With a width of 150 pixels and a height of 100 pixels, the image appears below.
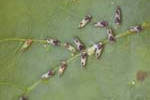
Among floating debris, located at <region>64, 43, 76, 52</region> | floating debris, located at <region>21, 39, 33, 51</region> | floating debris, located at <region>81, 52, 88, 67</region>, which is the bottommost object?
floating debris, located at <region>81, 52, 88, 67</region>


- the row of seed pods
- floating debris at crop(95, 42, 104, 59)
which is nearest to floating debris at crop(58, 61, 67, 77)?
the row of seed pods

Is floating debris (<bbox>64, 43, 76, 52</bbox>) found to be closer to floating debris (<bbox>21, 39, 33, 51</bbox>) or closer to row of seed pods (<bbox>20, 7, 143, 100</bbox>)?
row of seed pods (<bbox>20, 7, 143, 100</bbox>)

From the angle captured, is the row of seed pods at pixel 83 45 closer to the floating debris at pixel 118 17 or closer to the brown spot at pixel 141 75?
the floating debris at pixel 118 17

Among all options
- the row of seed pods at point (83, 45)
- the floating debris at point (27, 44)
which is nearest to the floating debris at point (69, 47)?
the row of seed pods at point (83, 45)

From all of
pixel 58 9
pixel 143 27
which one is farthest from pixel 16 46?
pixel 143 27

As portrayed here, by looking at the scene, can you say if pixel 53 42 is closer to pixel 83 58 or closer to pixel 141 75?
pixel 83 58

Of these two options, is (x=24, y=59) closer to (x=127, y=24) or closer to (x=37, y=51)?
(x=37, y=51)

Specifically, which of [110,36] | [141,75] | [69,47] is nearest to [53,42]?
[69,47]
